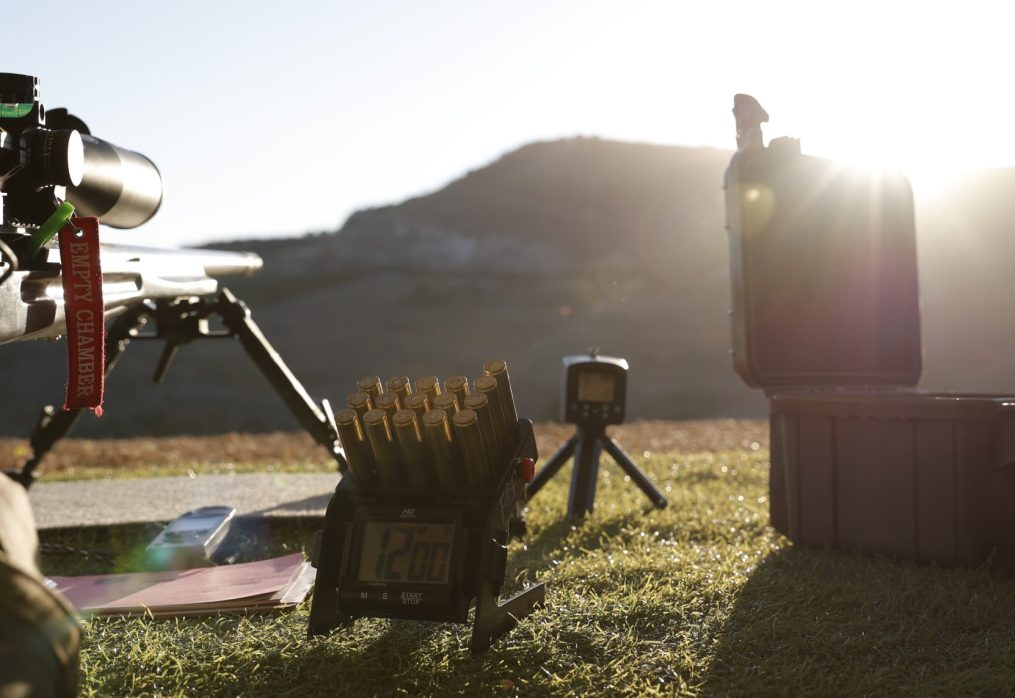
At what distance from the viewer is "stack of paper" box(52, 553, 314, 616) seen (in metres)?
2.73

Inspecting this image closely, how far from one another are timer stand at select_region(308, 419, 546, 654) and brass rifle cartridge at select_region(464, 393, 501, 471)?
0.04m

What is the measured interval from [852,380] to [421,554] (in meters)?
2.88

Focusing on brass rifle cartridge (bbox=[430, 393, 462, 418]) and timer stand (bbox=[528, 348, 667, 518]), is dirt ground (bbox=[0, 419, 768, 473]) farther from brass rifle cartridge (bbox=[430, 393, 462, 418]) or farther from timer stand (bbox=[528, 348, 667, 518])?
brass rifle cartridge (bbox=[430, 393, 462, 418])

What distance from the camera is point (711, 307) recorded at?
72.1ft

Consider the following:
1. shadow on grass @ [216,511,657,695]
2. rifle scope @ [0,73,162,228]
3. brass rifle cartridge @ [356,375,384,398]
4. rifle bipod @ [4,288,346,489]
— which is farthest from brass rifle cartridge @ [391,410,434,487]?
rifle bipod @ [4,288,346,489]

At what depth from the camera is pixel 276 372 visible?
3.64 meters

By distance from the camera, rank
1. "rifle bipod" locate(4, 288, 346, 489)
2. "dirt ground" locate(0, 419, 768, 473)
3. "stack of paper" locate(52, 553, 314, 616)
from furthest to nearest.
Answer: "dirt ground" locate(0, 419, 768, 473), "rifle bipod" locate(4, 288, 346, 489), "stack of paper" locate(52, 553, 314, 616)

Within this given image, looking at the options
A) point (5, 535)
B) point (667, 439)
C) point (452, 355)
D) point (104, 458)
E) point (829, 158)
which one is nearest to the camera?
point (5, 535)

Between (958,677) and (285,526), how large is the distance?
286 centimetres

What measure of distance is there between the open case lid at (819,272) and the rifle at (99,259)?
209 centimetres

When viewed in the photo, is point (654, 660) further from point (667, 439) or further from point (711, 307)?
point (711, 307)

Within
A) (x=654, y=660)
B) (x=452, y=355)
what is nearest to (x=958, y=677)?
(x=654, y=660)

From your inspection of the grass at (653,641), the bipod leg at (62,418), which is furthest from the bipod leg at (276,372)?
the grass at (653,641)

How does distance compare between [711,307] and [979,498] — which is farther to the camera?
[711,307]
